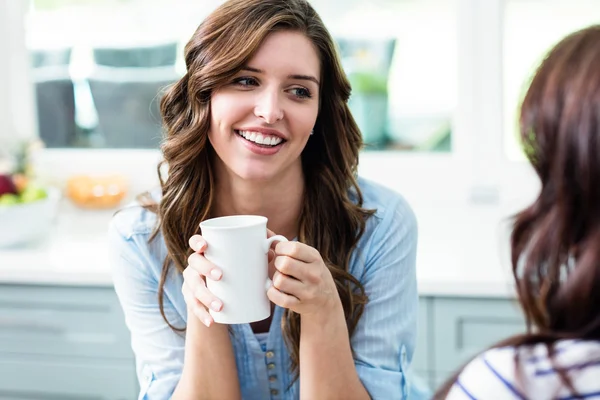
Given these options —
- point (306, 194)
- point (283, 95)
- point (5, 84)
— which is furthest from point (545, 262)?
point (5, 84)

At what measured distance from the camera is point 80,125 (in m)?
2.70

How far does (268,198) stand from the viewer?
1.46 metres

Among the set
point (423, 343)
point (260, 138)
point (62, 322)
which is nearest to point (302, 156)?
point (260, 138)

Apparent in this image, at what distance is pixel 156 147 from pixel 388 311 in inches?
57.2

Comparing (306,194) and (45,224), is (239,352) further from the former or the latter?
(45,224)

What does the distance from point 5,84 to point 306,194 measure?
168 cm

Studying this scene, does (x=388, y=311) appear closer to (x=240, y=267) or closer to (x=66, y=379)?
(x=240, y=267)

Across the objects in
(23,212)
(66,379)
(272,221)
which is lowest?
(66,379)

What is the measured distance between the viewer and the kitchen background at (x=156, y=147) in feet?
6.44

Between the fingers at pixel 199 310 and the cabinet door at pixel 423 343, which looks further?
the cabinet door at pixel 423 343

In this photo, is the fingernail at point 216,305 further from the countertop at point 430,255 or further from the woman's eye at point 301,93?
the countertop at point 430,255

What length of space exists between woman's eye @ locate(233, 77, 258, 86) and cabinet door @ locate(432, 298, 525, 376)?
77 centimetres

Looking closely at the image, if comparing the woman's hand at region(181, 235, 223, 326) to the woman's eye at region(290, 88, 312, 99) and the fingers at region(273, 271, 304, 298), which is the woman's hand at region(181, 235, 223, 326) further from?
the woman's eye at region(290, 88, 312, 99)

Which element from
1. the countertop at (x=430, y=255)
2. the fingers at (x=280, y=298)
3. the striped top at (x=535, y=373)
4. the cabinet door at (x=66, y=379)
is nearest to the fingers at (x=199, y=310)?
the fingers at (x=280, y=298)
